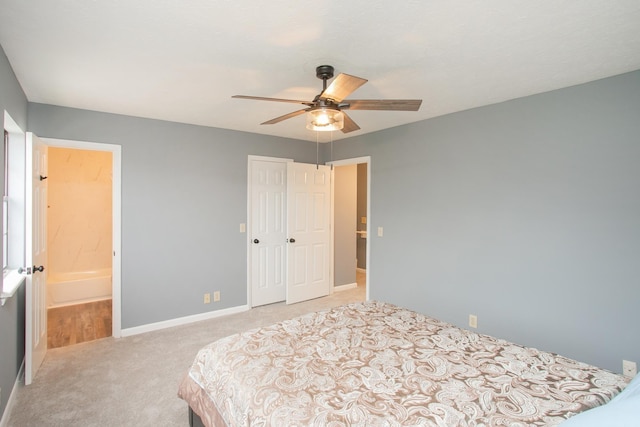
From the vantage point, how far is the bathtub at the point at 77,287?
4.69 m

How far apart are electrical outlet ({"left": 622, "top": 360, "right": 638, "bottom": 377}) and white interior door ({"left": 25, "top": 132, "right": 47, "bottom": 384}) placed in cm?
445

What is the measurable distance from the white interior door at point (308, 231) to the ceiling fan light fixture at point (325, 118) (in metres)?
2.47

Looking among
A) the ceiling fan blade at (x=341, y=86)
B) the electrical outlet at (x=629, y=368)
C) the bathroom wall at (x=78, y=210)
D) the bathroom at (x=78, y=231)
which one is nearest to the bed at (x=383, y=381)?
the electrical outlet at (x=629, y=368)

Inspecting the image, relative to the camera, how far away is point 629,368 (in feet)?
7.73

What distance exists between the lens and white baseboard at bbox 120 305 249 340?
3.62 m

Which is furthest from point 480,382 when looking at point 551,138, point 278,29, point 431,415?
point 551,138

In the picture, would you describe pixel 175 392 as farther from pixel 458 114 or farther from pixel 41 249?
pixel 458 114

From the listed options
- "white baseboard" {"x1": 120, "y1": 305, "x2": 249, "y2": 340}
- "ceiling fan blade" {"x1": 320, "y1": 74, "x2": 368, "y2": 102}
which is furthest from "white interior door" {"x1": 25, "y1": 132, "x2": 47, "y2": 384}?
"ceiling fan blade" {"x1": 320, "y1": 74, "x2": 368, "y2": 102}

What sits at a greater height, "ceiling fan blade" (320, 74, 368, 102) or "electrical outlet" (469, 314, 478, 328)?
"ceiling fan blade" (320, 74, 368, 102)

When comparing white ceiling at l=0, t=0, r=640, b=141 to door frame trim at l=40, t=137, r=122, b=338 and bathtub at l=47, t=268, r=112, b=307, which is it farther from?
bathtub at l=47, t=268, r=112, b=307

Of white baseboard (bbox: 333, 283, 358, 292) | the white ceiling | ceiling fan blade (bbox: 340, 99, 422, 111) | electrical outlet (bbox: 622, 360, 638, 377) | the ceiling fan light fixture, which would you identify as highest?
the white ceiling

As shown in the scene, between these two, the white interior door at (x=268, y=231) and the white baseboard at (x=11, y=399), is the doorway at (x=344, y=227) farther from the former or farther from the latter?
the white baseboard at (x=11, y=399)

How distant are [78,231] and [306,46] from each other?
5135 millimetres

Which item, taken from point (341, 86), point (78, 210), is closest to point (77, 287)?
point (78, 210)
